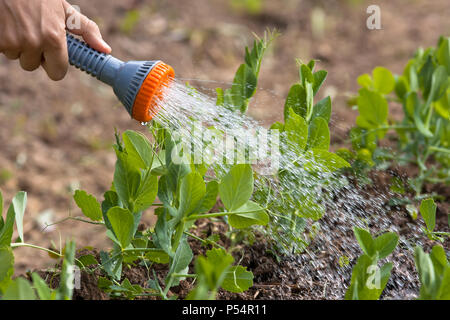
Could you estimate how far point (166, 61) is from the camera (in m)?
3.32

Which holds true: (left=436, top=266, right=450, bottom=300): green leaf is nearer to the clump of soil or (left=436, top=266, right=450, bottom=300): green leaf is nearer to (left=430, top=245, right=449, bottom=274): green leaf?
(left=430, top=245, right=449, bottom=274): green leaf

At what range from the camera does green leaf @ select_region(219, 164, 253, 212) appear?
3.63 feet

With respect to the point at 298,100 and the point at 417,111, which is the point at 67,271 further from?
the point at 417,111

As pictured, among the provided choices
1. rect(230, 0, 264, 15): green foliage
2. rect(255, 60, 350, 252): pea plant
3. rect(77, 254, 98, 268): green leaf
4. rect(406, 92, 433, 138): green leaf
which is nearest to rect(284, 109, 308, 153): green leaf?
rect(255, 60, 350, 252): pea plant

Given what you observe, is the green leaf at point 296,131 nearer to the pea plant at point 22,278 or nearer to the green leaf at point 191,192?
the green leaf at point 191,192

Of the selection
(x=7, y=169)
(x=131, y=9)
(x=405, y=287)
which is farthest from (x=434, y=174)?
(x=131, y=9)

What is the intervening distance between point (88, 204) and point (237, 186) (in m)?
0.36

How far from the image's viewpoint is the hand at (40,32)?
1.37m

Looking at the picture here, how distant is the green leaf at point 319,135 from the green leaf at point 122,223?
464 mm

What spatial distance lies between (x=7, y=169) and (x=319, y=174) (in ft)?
5.45

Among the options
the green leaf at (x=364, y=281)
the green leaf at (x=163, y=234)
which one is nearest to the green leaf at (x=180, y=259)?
the green leaf at (x=163, y=234)

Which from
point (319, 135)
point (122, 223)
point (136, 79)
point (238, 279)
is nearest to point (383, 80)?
point (319, 135)

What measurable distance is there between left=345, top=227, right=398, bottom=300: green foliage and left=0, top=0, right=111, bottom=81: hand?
848mm
